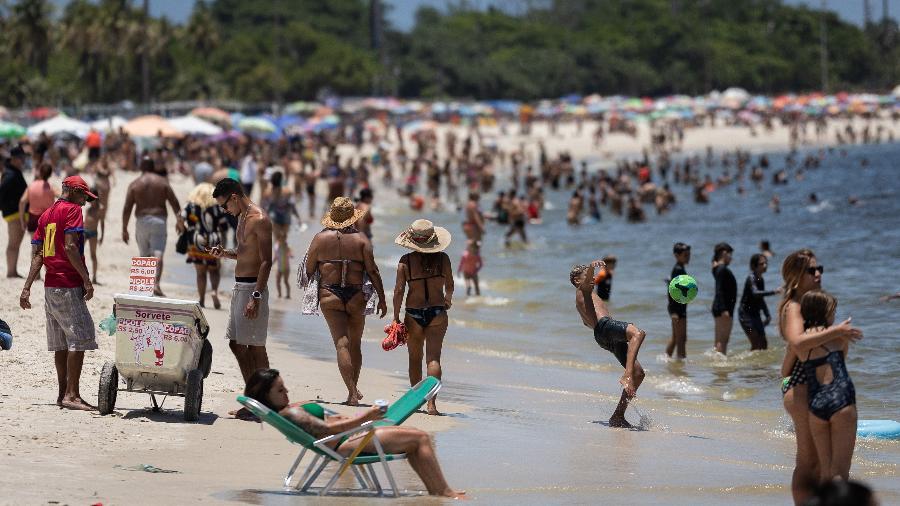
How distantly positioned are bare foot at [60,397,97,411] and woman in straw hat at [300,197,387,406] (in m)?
1.50

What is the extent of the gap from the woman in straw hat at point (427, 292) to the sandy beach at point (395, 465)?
1.58 ft

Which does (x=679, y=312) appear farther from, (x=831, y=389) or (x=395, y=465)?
(x=831, y=389)

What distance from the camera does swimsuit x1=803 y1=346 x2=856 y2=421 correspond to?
5.90m

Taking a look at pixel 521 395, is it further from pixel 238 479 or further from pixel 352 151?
pixel 352 151

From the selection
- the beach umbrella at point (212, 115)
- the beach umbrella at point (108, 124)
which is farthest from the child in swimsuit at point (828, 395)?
the beach umbrella at point (212, 115)

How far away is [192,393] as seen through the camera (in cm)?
786

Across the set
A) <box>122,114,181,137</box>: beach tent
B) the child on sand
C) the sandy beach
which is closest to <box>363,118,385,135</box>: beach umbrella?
<box>122,114,181,137</box>: beach tent

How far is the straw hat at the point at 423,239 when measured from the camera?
8.62 meters

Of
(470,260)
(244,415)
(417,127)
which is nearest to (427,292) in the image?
(244,415)

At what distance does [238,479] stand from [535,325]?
918 cm

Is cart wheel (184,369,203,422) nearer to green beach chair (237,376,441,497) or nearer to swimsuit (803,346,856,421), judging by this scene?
green beach chair (237,376,441,497)

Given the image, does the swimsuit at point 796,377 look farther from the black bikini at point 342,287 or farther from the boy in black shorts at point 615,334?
the black bikini at point 342,287

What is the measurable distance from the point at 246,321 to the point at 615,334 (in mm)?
2392

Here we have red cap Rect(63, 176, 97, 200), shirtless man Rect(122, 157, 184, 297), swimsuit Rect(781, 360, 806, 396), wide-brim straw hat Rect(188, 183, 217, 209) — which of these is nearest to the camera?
swimsuit Rect(781, 360, 806, 396)
